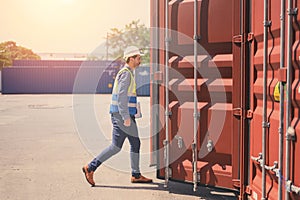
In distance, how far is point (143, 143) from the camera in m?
10.6

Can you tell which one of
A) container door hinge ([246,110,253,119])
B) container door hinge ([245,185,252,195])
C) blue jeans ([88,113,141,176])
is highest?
container door hinge ([246,110,253,119])

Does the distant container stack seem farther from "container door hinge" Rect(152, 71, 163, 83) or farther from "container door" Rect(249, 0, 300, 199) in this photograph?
"container door" Rect(249, 0, 300, 199)

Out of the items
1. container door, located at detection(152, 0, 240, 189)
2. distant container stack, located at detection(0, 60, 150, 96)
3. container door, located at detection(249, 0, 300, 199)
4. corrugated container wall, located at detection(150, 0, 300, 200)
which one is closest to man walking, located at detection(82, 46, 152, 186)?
corrugated container wall, located at detection(150, 0, 300, 200)

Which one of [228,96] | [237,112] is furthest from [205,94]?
[237,112]

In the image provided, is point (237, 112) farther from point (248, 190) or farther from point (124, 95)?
point (124, 95)

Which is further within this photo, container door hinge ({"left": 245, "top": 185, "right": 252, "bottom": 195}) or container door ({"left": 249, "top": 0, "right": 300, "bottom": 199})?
container door hinge ({"left": 245, "top": 185, "right": 252, "bottom": 195})

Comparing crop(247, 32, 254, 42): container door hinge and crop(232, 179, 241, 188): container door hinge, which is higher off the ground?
crop(247, 32, 254, 42): container door hinge

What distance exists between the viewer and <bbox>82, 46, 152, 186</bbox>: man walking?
632 centimetres

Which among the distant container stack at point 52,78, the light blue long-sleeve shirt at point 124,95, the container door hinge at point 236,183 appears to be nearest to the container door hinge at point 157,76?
the light blue long-sleeve shirt at point 124,95

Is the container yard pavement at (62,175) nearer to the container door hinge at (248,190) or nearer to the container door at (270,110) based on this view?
the container door hinge at (248,190)

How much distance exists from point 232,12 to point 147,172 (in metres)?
3.14

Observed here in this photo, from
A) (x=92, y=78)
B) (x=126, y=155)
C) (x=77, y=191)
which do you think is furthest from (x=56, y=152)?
(x=92, y=78)

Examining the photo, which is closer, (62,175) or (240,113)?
(240,113)

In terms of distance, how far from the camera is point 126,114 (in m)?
6.29
